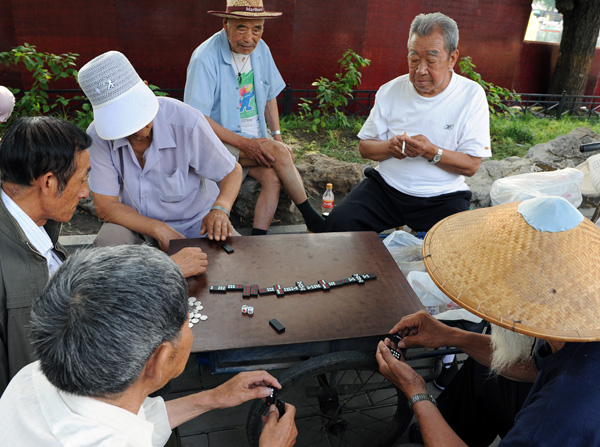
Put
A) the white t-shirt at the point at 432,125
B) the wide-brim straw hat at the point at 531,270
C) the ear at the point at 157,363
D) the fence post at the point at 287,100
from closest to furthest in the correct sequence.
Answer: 1. the ear at the point at 157,363
2. the wide-brim straw hat at the point at 531,270
3. the white t-shirt at the point at 432,125
4. the fence post at the point at 287,100

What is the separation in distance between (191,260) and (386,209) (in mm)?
1772

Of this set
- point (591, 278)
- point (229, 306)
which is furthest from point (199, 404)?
point (591, 278)

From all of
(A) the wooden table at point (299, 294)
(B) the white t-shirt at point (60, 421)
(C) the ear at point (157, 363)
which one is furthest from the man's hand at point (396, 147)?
(B) the white t-shirt at point (60, 421)

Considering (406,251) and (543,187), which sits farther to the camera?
(543,187)

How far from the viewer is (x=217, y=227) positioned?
2666 millimetres

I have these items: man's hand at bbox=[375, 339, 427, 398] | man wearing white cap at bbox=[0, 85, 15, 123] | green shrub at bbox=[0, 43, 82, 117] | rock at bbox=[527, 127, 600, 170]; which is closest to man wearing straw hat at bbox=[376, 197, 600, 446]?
man's hand at bbox=[375, 339, 427, 398]

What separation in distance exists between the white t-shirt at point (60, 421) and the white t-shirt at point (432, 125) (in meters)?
2.69

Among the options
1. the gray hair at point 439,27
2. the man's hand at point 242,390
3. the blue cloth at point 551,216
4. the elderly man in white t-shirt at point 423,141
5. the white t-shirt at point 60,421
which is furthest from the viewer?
the elderly man in white t-shirt at point 423,141

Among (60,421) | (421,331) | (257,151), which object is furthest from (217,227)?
(60,421)

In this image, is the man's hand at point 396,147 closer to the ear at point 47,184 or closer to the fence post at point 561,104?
the ear at point 47,184

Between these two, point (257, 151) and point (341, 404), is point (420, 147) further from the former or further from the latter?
point (341, 404)

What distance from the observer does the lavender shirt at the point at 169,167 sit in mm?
2818

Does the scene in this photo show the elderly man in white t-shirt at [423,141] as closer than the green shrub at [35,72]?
Yes

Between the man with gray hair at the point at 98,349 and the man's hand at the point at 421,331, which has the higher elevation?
the man with gray hair at the point at 98,349
